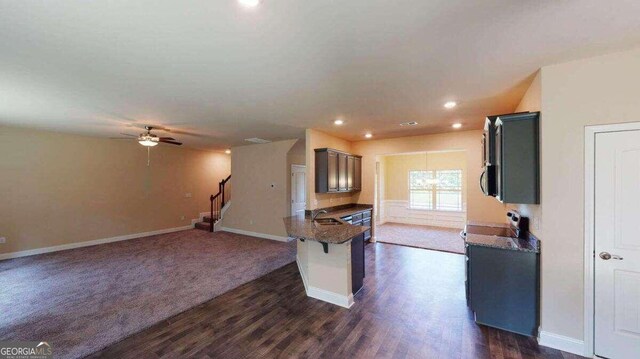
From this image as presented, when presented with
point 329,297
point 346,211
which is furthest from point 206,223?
point 329,297

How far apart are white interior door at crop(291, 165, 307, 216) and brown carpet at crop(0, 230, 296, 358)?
1.17 metres

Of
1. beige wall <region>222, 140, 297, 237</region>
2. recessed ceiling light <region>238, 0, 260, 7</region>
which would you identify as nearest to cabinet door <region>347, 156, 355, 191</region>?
beige wall <region>222, 140, 297, 237</region>

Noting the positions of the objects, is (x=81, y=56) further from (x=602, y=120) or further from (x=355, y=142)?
(x=355, y=142)

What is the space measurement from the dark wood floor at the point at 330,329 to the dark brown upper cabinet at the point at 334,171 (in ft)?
7.02

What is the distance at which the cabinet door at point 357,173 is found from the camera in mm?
6211

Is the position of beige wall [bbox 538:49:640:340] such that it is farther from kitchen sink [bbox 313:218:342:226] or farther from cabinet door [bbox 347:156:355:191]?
cabinet door [bbox 347:156:355:191]

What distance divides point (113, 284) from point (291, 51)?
450 centimetres

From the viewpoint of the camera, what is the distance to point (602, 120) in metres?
2.13

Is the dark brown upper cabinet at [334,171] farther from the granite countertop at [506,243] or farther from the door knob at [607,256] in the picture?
the door knob at [607,256]

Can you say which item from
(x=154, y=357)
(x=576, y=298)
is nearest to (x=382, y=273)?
(x=576, y=298)

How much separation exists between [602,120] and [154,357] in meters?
4.63

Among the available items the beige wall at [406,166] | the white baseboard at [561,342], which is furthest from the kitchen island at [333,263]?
the beige wall at [406,166]

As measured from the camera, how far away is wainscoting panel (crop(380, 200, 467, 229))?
7961 millimetres

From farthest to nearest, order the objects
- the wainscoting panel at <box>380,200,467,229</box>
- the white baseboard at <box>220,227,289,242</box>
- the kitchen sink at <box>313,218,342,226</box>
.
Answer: the wainscoting panel at <box>380,200,467,229</box>, the white baseboard at <box>220,227,289,242</box>, the kitchen sink at <box>313,218,342,226</box>
